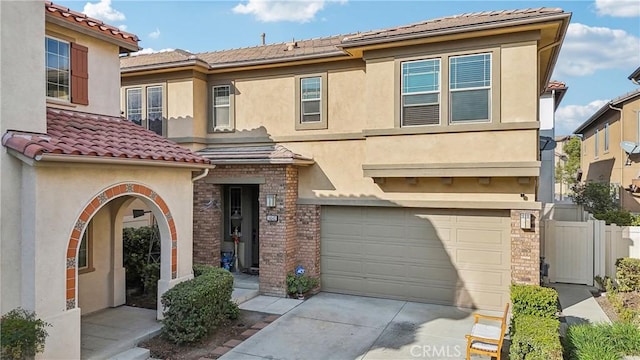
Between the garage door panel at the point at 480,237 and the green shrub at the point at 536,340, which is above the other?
the garage door panel at the point at 480,237

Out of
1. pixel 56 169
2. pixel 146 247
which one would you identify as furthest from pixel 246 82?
pixel 56 169

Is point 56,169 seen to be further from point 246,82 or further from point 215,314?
point 246,82

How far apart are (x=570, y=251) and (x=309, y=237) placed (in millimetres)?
7860

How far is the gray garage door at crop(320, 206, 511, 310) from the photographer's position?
32.8ft

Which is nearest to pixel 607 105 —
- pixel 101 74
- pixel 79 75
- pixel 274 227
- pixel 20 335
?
pixel 274 227

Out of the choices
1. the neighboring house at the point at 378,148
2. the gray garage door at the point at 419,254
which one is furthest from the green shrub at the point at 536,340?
the gray garage door at the point at 419,254

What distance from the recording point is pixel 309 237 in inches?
458

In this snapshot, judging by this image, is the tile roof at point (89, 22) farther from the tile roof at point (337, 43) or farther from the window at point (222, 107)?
the window at point (222, 107)

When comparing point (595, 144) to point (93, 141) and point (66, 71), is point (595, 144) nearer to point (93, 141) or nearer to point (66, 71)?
point (93, 141)

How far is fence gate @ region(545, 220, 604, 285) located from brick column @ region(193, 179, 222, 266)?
995cm

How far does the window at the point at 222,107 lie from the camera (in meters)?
12.9

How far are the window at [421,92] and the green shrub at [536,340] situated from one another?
4868 millimetres

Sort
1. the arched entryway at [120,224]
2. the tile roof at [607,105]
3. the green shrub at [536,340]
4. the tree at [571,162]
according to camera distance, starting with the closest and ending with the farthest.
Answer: the green shrub at [536,340], the arched entryway at [120,224], the tile roof at [607,105], the tree at [571,162]

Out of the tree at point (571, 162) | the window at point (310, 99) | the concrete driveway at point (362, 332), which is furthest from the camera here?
the tree at point (571, 162)
